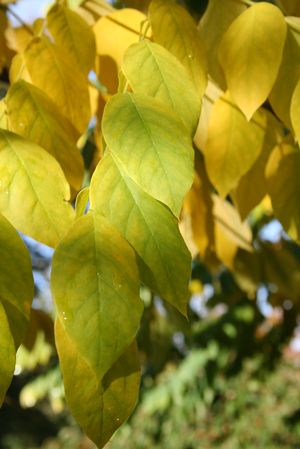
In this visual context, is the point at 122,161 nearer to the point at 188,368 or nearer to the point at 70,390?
the point at 70,390

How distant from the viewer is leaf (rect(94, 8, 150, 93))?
85 centimetres

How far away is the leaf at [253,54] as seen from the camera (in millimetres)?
724

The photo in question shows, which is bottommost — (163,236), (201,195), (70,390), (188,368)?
(188,368)

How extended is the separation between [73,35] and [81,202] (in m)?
0.32

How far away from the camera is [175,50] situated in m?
0.74

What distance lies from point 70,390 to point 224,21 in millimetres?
489

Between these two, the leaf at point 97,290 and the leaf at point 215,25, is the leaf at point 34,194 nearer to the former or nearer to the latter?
the leaf at point 97,290

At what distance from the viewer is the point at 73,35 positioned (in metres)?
0.84

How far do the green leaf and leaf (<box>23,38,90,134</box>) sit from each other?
35 cm

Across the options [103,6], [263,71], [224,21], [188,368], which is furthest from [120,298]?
[188,368]

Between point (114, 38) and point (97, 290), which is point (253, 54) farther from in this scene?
point (97, 290)

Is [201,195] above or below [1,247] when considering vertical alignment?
below

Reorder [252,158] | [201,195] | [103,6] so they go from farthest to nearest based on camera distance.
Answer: [201,195]
[103,6]
[252,158]

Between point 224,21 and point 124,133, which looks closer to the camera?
point 124,133
